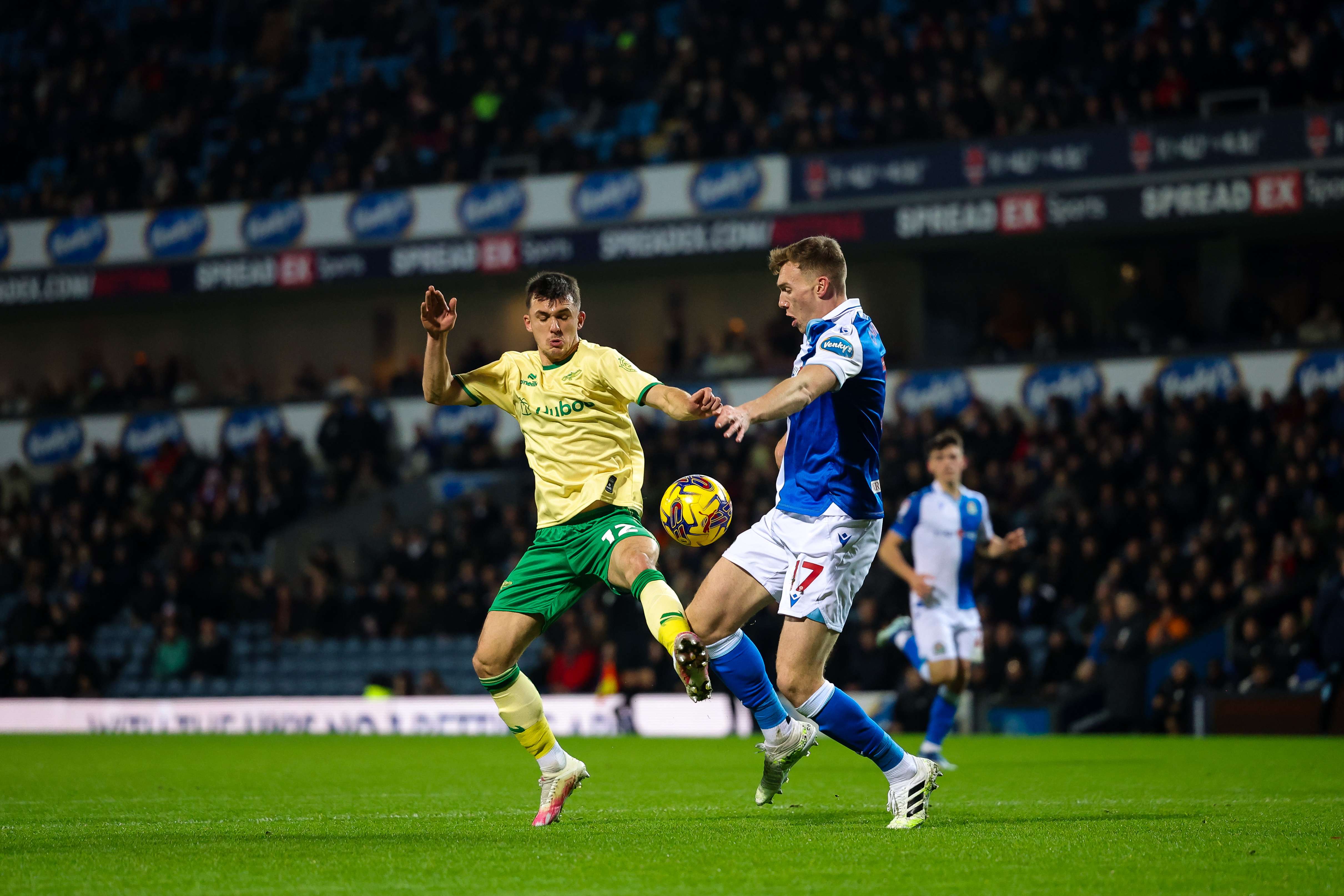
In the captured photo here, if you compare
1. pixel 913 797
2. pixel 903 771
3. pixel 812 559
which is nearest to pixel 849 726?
pixel 903 771

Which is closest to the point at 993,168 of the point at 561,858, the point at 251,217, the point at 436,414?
the point at 436,414

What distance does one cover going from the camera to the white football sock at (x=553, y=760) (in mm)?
7527

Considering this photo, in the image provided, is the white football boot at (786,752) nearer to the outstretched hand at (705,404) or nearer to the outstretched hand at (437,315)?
the outstretched hand at (705,404)

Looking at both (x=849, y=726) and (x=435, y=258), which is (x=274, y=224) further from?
(x=849, y=726)

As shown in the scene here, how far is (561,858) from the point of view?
6.07 metres

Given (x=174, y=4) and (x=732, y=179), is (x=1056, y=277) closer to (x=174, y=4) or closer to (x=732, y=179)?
(x=732, y=179)

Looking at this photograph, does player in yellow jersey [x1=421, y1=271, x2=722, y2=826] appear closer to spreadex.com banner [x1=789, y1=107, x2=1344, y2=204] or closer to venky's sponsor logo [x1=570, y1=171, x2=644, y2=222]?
spreadex.com banner [x1=789, y1=107, x2=1344, y2=204]

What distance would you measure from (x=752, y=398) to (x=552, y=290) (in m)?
19.0

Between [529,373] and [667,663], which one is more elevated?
[529,373]

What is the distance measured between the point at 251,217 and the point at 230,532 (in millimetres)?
6013

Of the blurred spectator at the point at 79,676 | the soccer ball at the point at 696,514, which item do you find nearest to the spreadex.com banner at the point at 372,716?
the blurred spectator at the point at 79,676

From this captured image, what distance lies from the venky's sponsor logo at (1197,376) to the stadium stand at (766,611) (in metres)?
0.97

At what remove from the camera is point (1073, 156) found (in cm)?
2317

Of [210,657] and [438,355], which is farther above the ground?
[438,355]
